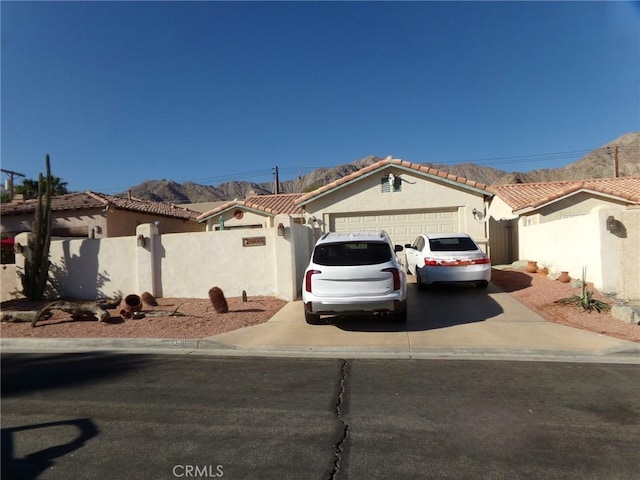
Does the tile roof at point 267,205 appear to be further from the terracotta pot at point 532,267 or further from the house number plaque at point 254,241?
the terracotta pot at point 532,267

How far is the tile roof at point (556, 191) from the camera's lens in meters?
16.7

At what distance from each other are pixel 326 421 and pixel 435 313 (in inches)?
222

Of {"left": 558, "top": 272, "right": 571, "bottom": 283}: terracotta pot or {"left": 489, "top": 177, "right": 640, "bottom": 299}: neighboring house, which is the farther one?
{"left": 558, "top": 272, "right": 571, "bottom": 283}: terracotta pot

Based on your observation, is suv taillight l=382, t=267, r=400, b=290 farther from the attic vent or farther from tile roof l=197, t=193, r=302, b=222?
tile roof l=197, t=193, r=302, b=222

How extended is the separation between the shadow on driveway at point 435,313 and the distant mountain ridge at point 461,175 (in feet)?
166

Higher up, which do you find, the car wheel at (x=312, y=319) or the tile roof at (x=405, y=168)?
the tile roof at (x=405, y=168)

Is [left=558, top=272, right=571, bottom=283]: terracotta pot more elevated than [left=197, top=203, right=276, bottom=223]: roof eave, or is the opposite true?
[left=197, top=203, right=276, bottom=223]: roof eave

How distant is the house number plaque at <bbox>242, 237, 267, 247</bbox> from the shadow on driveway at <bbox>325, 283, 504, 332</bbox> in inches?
131

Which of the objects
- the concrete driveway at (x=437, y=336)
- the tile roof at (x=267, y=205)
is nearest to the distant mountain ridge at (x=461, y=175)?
the tile roof at (x=267, y=205)

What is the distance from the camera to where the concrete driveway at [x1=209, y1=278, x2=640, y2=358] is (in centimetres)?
677

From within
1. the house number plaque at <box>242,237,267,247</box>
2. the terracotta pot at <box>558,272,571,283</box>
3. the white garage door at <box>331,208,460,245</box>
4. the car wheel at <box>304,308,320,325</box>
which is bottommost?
the car wheel at <box>304,308,320,325</box>

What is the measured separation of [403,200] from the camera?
609 inches

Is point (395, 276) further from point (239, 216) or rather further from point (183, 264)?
point (239, 216)

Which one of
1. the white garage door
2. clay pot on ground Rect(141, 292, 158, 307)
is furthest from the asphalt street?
the white garage door
